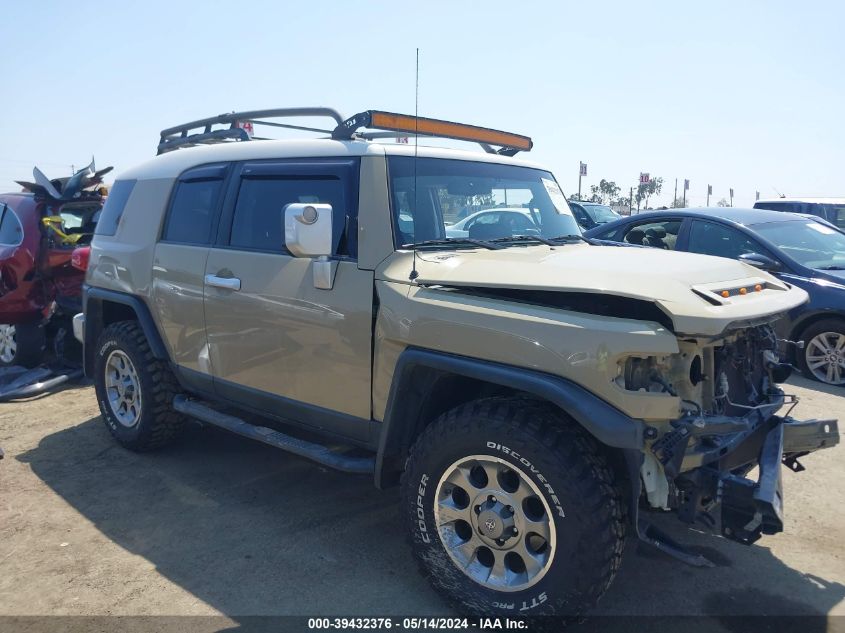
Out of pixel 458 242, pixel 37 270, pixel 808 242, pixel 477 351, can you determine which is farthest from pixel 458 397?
pixel 808 242

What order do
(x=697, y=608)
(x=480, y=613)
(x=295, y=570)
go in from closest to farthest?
1. (x=480, y=613)
2. (x=697, y=608)
3. (x=295, y=570)

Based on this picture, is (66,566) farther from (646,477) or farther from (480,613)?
(646,477)

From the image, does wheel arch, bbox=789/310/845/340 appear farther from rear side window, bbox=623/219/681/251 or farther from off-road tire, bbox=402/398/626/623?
off-road tire, bbox=402/398/626/623

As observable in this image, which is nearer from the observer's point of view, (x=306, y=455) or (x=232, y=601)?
(x=232, y=601)

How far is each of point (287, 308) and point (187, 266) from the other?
1.08m

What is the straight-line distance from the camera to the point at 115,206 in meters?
5.13

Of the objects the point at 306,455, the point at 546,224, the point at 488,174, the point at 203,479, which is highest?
the point at 488,174

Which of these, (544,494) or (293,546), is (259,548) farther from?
(544,494)

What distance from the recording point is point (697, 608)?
3041 millimetres

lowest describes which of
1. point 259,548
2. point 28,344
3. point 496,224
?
point 259,548

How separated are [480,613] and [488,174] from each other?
2.36 m

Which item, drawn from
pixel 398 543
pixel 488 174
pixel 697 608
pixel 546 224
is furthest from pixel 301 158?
pixel 697 608

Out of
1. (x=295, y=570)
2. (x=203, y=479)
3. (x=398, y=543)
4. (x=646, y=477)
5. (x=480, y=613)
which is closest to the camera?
(x=646, y=477)

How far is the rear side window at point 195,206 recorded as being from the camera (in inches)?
168
